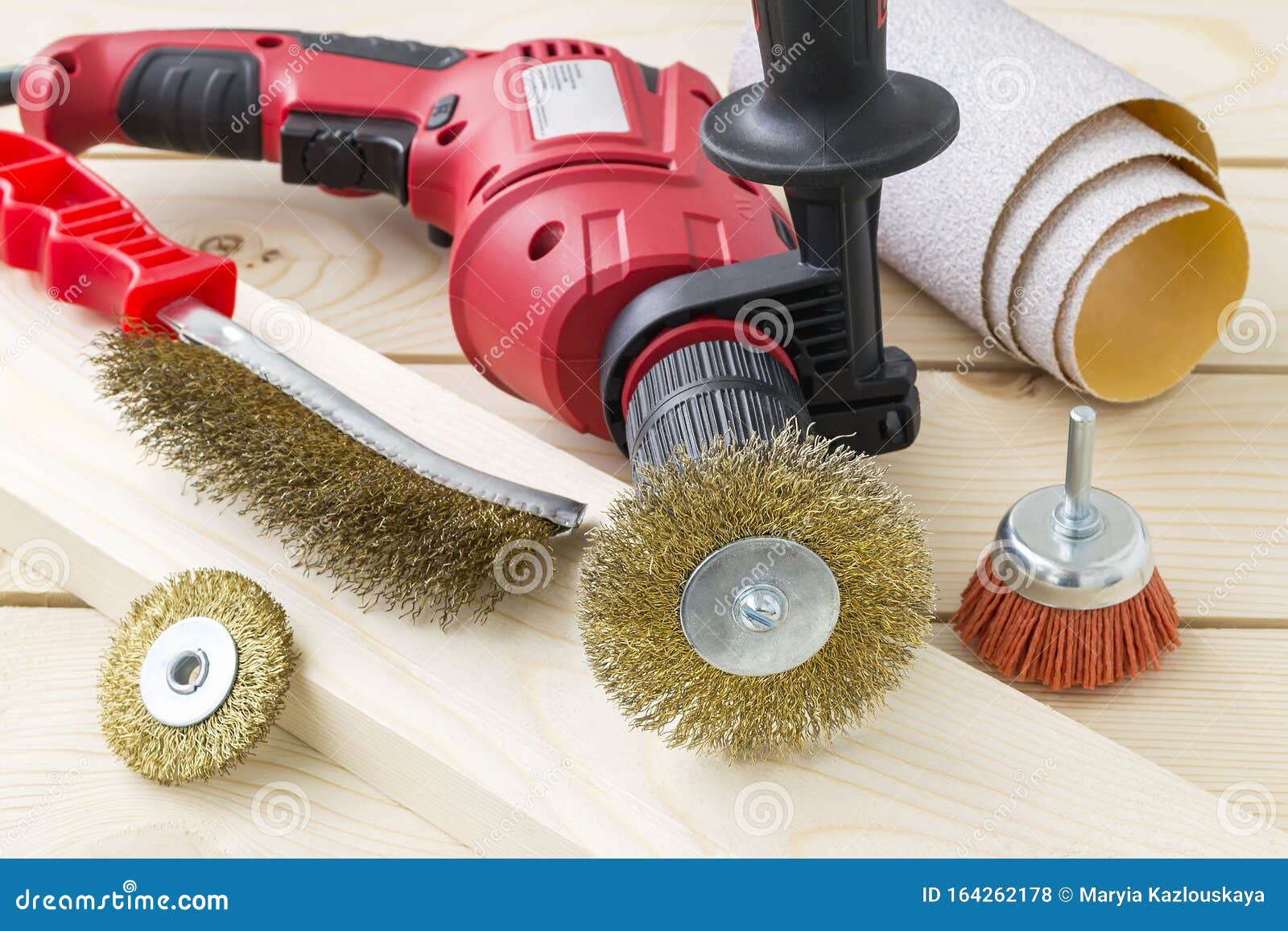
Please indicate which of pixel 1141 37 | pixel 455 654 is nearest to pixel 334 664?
pixel 455 654

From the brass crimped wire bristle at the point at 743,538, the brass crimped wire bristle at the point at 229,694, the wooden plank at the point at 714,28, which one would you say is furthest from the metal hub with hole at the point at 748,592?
the wooden plank at the point at 714,28

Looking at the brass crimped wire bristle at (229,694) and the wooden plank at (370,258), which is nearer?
the brass crimped wire bristle at (229,694)

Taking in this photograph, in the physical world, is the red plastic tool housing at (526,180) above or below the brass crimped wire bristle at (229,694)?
above

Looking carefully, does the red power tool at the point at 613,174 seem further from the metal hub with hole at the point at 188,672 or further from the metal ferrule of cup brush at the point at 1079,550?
the metal hub with hole at the point at 188,672

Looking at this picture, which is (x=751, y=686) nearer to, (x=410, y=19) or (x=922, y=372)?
(x=922, y=372)

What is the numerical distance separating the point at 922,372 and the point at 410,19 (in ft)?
1.76

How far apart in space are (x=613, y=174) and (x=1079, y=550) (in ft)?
0.97

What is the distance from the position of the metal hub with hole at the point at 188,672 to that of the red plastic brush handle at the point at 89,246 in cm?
19

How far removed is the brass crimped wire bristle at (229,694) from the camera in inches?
23.6
